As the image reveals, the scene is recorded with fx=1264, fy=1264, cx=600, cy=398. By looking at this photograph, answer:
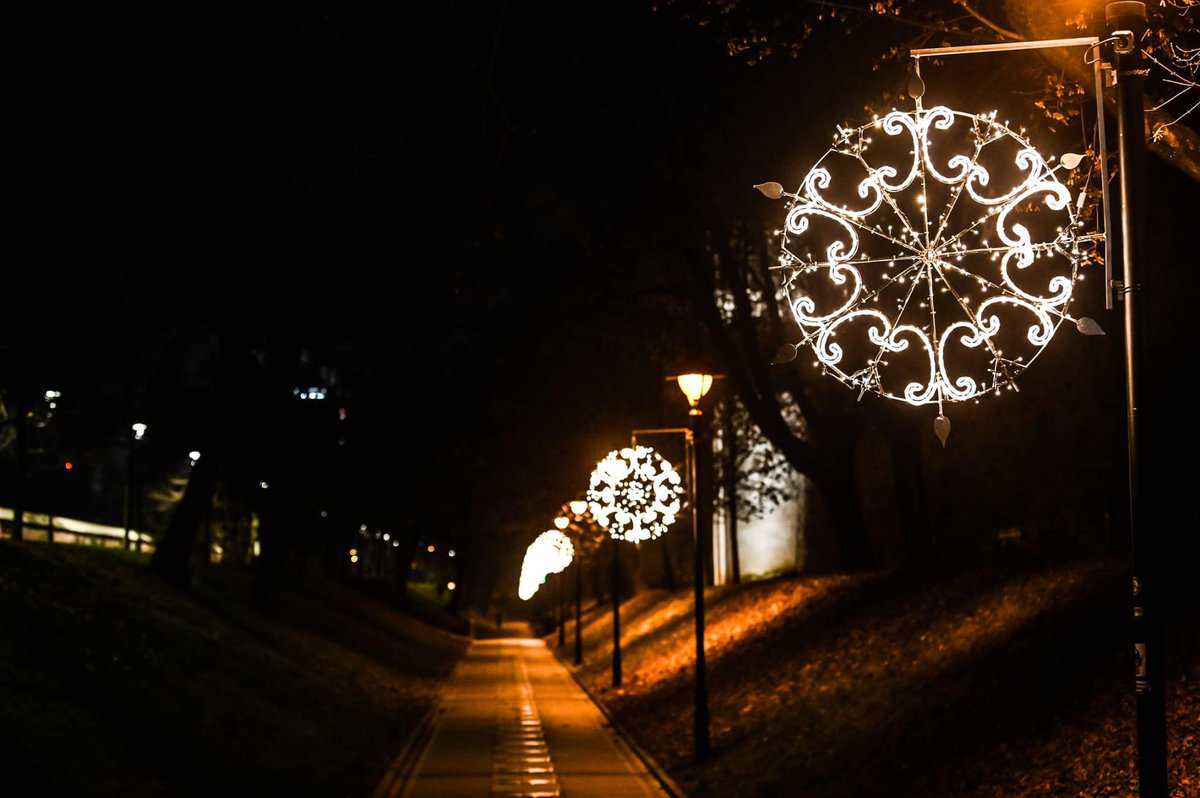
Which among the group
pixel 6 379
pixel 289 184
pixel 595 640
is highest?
pixel 289 184

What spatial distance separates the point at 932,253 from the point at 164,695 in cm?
1280

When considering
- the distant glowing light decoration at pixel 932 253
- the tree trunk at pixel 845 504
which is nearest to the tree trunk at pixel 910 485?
the distant glowing light decoration at pixel 932 253

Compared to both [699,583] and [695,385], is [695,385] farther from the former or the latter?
[699,583]

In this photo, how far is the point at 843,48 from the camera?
19719mm

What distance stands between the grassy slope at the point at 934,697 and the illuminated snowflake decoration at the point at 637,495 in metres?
3.31

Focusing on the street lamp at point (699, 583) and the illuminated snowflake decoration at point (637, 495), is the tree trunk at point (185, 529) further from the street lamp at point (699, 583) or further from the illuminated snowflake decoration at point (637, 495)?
the street lamp at point (699, 583)

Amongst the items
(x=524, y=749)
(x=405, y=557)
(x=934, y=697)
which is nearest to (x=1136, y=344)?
(x=934, y=697)

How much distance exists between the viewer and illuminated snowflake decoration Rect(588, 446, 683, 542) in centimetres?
2109

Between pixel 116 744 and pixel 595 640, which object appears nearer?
pixel 116 744

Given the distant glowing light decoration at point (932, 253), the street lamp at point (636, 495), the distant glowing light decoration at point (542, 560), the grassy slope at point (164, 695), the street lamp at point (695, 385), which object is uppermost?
the distant glowing light decoration at point (932, 253)

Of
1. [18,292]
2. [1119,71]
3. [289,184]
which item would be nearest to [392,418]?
[289,184]

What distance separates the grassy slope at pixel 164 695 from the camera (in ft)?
43.6

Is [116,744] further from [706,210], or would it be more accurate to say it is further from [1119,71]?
[706,210]

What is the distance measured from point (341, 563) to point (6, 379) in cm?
4963
